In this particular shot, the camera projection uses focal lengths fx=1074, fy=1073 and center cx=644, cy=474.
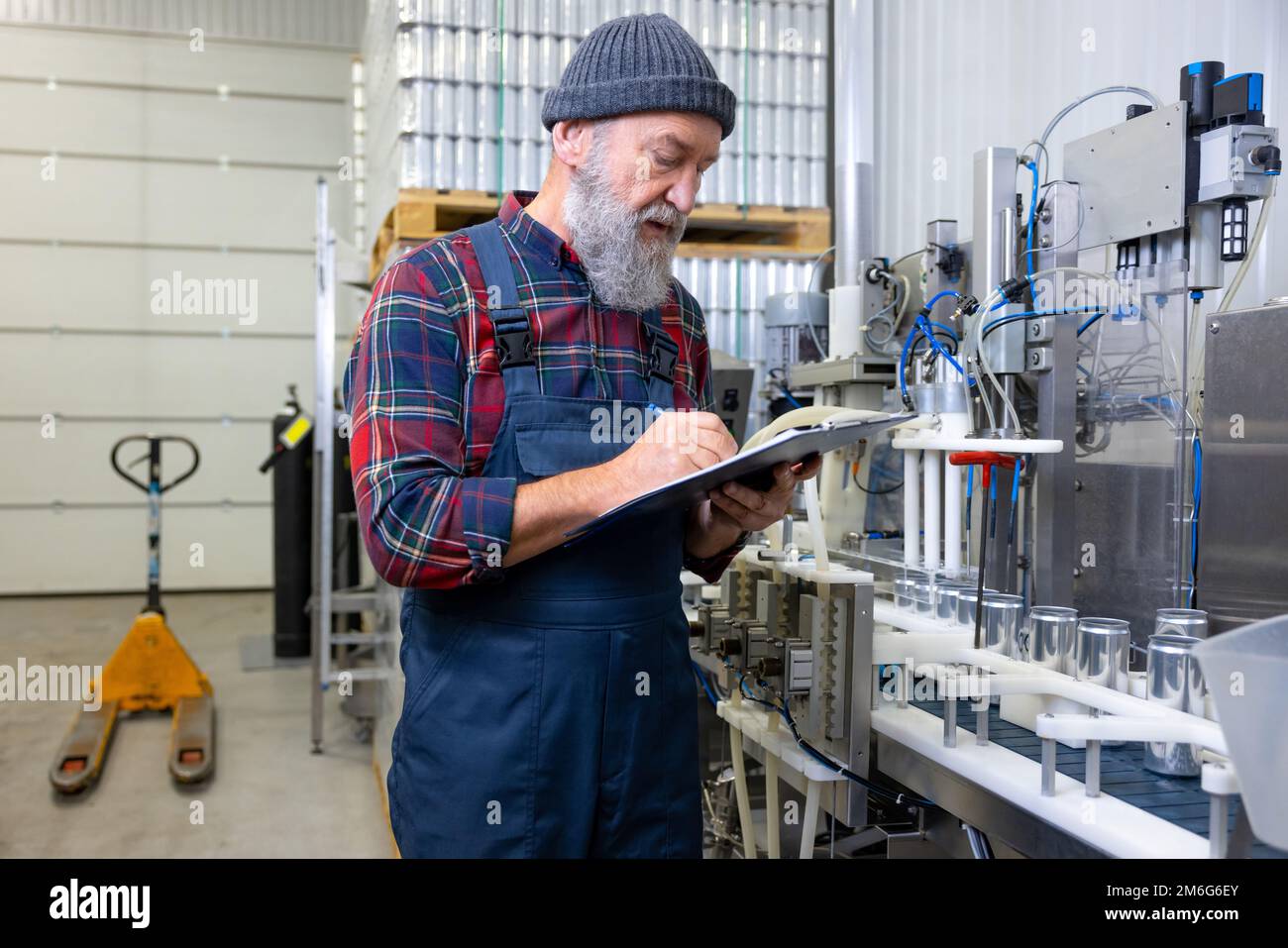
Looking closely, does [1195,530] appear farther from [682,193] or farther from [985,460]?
[682,193]

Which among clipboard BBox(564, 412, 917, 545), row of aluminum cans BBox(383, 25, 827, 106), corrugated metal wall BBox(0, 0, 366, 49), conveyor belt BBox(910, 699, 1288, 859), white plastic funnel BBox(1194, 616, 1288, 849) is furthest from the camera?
corrugated metal wall BBox(0, 0, 366, 49)

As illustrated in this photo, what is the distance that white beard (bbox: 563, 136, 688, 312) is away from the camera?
4.88 ft

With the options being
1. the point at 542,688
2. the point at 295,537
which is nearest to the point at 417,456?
the point at 542,688

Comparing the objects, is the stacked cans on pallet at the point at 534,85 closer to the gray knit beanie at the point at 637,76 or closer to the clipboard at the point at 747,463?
the gray knit beanie at the point at 637,76

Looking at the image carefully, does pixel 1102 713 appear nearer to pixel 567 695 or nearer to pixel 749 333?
pixel 567 695

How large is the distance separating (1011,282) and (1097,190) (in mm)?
271

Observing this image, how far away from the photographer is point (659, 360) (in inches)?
63.2

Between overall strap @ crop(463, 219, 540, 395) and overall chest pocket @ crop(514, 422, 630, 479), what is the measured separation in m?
0.06

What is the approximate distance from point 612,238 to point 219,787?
3.48 meters

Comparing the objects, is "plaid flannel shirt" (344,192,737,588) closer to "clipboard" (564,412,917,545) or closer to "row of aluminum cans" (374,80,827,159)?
"clipboard" (564,412,917,545)

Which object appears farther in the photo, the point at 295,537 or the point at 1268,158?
the point at 295,537

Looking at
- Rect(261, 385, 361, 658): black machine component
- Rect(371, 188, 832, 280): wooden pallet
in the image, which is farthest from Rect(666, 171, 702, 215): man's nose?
Rect(261, 385, 361, 658): black machine component

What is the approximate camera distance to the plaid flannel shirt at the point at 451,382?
131cm

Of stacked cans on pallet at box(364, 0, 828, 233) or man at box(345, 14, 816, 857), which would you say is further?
stacked cans on pallet at box(364, 0, 828, 233)
